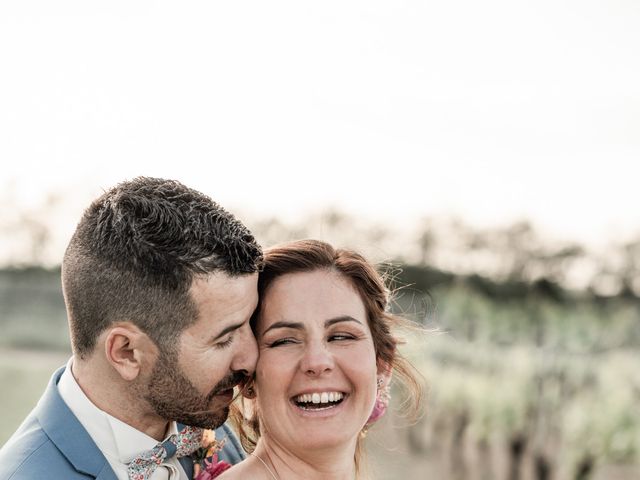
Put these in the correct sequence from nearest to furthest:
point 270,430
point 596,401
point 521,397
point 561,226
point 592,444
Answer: point 270,430
point 592,444
point 596,401
point 521,397
point 561,226

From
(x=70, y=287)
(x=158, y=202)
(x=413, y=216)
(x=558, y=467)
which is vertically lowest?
(x=558, y=467)

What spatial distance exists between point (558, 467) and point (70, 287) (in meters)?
8.18

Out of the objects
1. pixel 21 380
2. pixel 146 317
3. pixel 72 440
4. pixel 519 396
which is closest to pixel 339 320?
pixel 146 317

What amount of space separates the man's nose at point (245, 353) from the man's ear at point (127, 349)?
11.0 inches

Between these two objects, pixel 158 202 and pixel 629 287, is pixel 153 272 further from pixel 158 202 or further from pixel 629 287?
pixel 629 287

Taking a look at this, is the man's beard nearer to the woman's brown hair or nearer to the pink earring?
the woman's brown hair

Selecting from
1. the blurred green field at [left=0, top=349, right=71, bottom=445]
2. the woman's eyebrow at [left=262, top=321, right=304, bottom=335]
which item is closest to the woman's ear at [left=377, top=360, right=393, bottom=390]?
the woman's eyebrow at [left=262, top=321, right=304, bottom=335]

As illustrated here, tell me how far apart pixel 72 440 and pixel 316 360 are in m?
0.82

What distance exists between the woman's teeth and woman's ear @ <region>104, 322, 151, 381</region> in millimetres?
539

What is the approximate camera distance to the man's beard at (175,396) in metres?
2.71

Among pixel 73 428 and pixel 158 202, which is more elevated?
pixel 158 202

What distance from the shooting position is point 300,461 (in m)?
3.06

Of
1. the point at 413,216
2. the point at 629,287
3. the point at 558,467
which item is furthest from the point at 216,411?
the point at 413,216

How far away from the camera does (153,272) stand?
2688 mm
